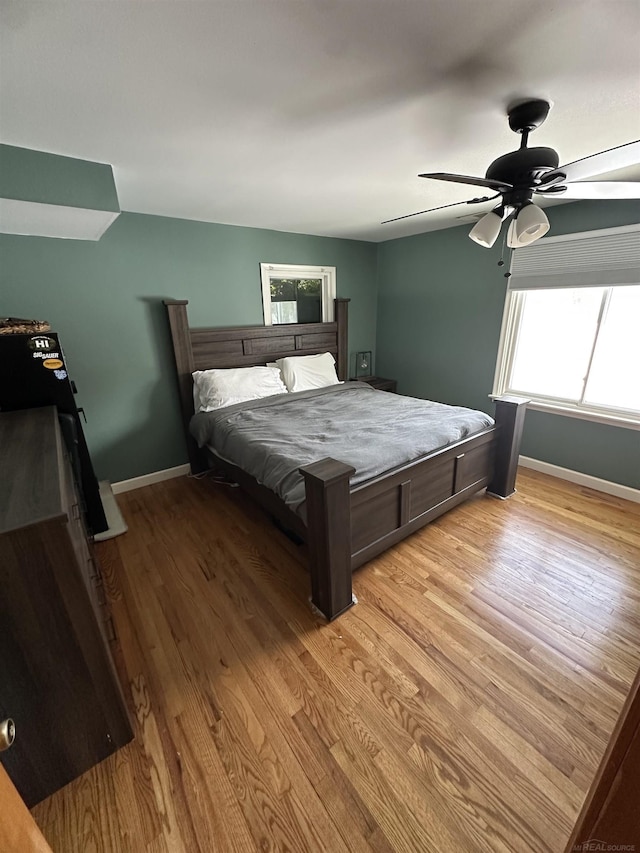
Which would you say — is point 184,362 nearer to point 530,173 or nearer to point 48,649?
point 48,649

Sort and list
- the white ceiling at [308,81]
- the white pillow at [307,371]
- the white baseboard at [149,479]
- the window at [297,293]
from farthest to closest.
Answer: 1. the window at [297,293]
2. the white pillow at [307,371]
3. the white baseboard at [149,479]
4. the white ceiling at [308,81]

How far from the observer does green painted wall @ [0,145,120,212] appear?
155 cm

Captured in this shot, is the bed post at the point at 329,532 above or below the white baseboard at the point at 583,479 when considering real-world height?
above

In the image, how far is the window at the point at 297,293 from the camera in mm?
3494

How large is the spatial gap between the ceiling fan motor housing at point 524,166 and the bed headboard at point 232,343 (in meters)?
2.42

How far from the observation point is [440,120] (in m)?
1.46

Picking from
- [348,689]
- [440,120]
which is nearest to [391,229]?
[440,120]

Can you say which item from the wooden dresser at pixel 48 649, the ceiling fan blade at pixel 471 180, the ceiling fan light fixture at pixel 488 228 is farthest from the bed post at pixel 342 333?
the wooden dresser at pixel 48 649

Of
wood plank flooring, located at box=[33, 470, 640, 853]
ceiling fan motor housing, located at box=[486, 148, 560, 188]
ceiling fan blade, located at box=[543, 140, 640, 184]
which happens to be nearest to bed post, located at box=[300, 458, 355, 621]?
wood plank flooring, located at box=[33, 470, 640, 853]

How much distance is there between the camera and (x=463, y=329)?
358cm

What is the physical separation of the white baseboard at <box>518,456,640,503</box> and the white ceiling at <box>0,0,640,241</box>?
2.38 m

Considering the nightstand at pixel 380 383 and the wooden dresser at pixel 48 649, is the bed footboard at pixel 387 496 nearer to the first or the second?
the wooden dresser at pixel 48 649

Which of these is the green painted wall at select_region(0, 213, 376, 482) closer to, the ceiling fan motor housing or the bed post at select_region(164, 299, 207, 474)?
the bed post at select_region(164, 299, 207, 474)

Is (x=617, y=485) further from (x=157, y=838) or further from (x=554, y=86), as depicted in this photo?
(x=157, y=838)
